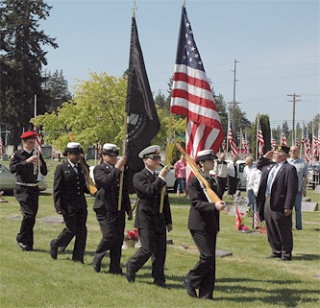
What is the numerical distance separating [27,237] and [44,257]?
794 millimetres

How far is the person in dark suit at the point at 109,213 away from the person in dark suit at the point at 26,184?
6.32 feet

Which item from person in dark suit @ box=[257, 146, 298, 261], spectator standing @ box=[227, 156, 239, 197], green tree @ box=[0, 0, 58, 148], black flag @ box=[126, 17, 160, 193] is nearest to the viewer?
black flag @ box=[126, 17, 160, 193]

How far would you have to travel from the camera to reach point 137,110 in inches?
336

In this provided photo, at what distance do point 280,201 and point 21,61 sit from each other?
59.6 meters

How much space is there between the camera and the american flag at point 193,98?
8.25m

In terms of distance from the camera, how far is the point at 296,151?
14.5 meters

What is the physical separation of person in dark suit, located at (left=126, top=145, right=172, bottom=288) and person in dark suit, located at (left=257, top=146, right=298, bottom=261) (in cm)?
326

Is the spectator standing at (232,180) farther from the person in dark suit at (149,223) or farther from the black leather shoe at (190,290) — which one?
the black leather shoe at (190,290)

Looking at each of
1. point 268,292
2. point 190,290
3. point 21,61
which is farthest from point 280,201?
point 21,61

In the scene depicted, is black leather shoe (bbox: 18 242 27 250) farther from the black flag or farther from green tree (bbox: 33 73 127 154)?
green tree (bbox: 33 73 127 154)

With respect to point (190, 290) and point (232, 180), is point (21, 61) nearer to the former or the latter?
point (232, 180)

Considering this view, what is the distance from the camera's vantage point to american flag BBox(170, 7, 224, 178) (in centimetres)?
825

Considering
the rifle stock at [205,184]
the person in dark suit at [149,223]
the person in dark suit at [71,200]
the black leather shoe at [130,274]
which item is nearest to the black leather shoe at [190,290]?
the person in dark suit at [149,223]

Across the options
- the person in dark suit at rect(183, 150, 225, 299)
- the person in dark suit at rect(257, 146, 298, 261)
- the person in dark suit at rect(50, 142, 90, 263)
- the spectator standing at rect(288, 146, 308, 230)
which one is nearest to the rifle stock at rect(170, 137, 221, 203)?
the person in dark suit at rect(183, 150, 225, 299)
